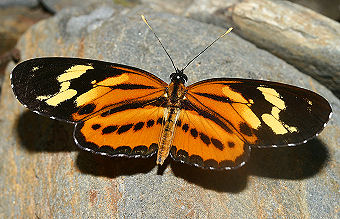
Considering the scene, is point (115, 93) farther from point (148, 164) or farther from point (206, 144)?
point (206, 144)

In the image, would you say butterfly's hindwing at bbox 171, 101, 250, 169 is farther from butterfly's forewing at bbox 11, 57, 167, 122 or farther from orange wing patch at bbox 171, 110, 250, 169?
butterfly's forewing at bbox 11, 57, 167, 122

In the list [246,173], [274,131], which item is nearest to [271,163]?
[246,173]

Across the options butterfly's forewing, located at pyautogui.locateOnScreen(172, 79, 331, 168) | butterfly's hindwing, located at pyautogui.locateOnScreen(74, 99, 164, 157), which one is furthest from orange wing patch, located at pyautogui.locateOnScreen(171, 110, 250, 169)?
butterfly's hindwing, located at pyautogui.locateOnScreen(74, 99, 164, 157)

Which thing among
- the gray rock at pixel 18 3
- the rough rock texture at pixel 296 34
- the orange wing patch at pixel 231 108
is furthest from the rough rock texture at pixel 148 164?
the gray rock at pixel 18 3

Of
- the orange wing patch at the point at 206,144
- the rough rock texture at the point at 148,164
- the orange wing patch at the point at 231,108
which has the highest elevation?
the orange wing patch at the point at 231,108

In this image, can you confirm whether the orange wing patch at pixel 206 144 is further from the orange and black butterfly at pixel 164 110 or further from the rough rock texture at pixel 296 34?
the rough rock texture at pixel 296 34
